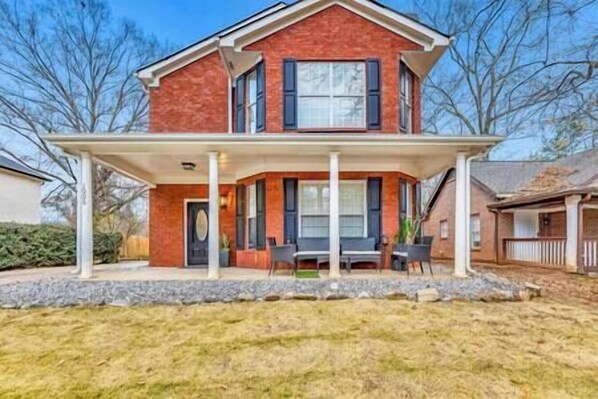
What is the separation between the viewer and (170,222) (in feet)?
44.8

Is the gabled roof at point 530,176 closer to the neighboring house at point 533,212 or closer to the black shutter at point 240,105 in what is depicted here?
the neighboring house at point 533,212

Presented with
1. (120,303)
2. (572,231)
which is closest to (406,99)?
(572,231)

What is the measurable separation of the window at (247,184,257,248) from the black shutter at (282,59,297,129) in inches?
84.3

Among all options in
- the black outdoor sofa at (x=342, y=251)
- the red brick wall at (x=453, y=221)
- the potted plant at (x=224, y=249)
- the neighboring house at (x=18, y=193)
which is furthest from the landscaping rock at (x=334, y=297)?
the neighboring house at (x=18, y=193)

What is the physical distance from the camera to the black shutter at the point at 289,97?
11391 mm

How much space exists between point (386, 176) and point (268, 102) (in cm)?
374

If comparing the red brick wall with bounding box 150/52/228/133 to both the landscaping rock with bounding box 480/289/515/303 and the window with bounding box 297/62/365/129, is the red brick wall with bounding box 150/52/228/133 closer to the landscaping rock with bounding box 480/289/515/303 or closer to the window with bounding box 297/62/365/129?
the window with bounding box 297/62/365/129

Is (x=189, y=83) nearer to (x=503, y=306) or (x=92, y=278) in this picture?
(x=92, y=278)

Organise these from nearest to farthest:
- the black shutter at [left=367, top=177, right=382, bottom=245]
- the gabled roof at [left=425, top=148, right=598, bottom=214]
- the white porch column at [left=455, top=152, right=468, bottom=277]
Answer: the white porch column at [left=455, top=152, right=468, bottom=277] → the black shutter at [left=367, top=177, right=382, bottom=245] → the gabled roof at [left=425, top=148, right=598, bottom=214]

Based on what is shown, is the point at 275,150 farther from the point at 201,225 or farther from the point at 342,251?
the point at 201,225

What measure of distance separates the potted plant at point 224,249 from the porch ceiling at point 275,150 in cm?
224

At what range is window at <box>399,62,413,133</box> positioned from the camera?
1191cm

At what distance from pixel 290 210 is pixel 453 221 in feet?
38.2

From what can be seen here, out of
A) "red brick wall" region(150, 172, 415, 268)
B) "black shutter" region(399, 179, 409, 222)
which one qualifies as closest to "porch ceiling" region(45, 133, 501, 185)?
"black shutter" region(399, 179, 409, 222)
